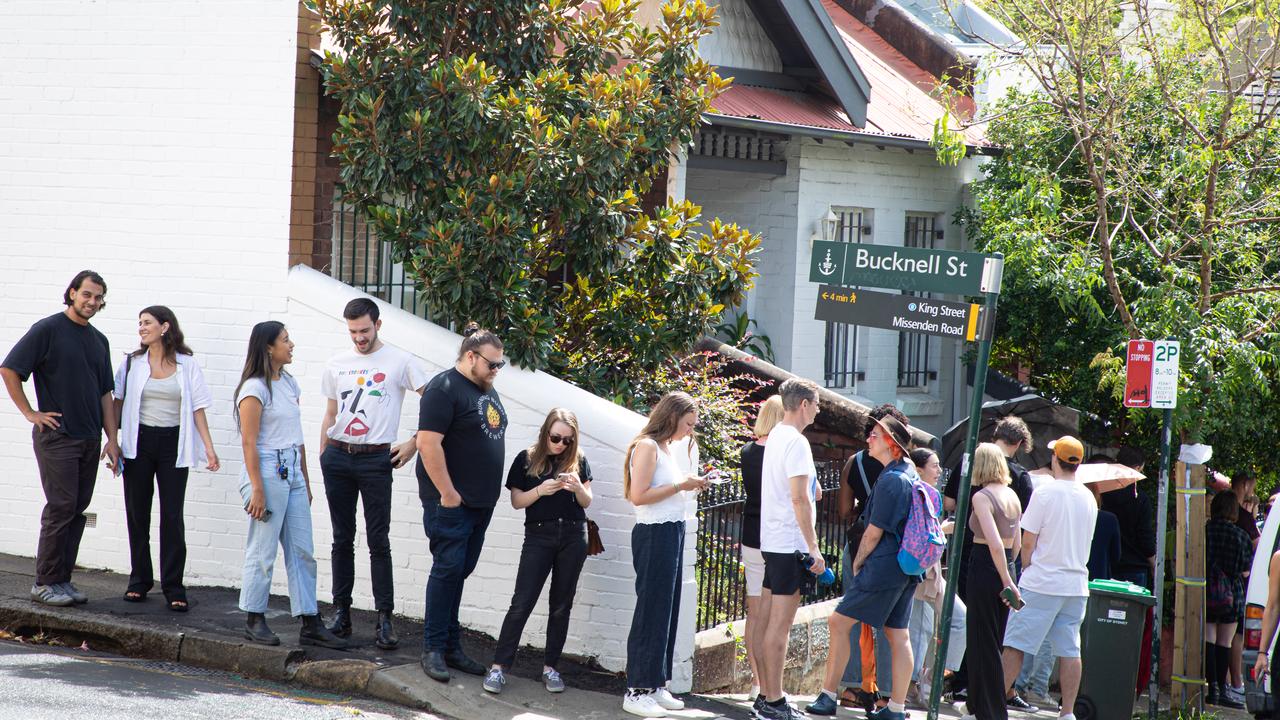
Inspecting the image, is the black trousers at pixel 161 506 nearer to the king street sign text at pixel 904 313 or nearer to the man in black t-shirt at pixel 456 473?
the man in black t-shirt at pixel 456 473

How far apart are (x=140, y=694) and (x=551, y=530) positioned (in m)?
2.15

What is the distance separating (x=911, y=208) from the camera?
1501 cm

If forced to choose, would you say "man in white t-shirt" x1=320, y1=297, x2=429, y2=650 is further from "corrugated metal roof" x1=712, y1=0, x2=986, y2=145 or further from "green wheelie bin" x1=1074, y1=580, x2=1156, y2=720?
"corrugated metal roof" x1=712, y1=0, x2=986, y2=145

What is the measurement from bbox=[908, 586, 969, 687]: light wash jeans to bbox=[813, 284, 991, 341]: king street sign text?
84.6 inches

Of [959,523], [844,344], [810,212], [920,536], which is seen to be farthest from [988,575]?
[844,344]

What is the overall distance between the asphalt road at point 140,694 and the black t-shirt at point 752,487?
A: 2.09 meters

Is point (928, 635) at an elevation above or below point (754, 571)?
below

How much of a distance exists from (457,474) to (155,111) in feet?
11.5

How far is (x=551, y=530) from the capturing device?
22.8 ft

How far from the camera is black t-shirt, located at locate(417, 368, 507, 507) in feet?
21.9

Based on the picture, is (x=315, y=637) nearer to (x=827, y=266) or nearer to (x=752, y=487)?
(x=752, y=487)

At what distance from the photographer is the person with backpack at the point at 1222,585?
10.4 meters

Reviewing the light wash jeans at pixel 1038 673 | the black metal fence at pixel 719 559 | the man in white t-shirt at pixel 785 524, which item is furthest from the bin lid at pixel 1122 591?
the man in white t-shirt at pixel 785 524

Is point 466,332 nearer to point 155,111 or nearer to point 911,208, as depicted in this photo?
point 155,111
